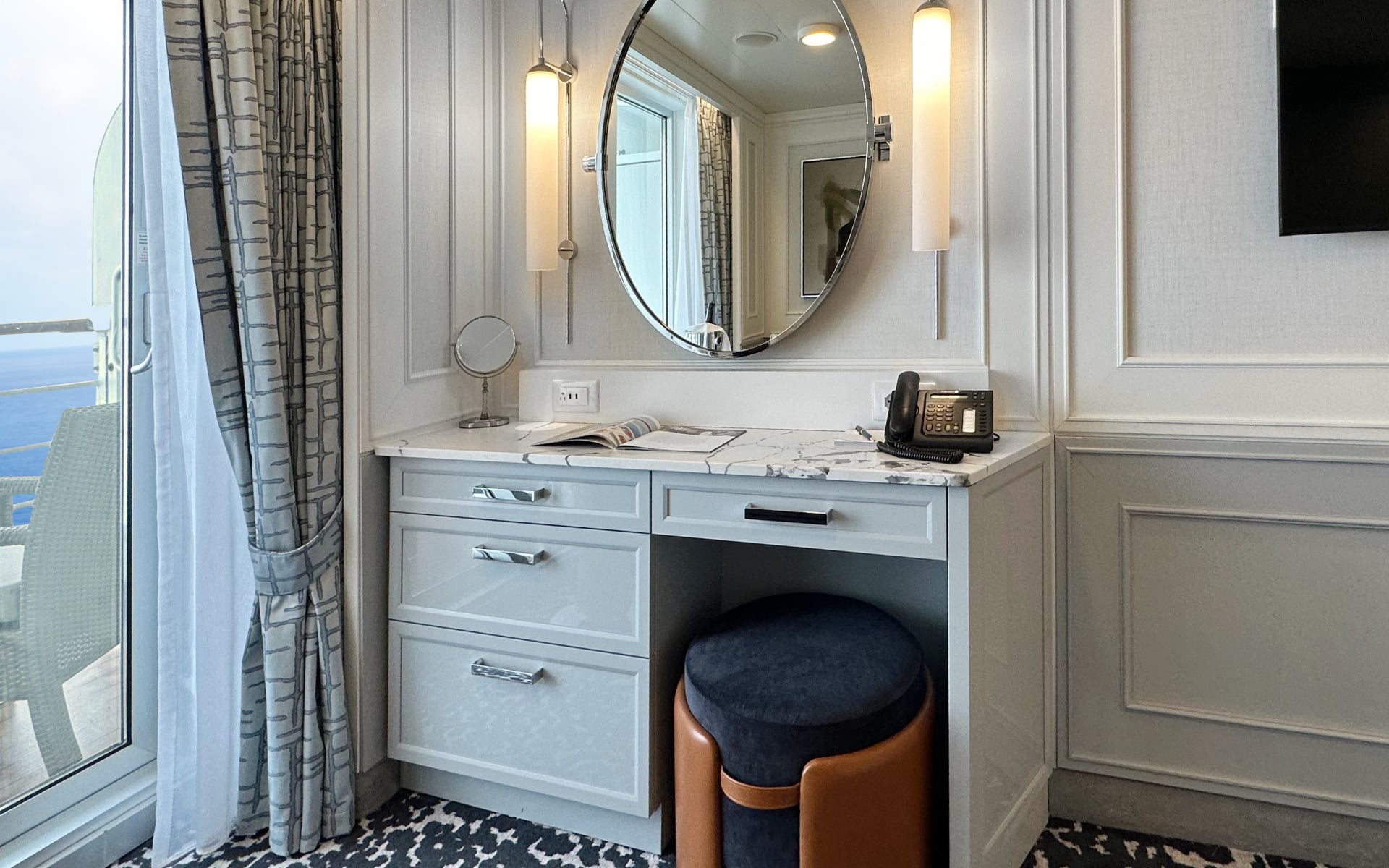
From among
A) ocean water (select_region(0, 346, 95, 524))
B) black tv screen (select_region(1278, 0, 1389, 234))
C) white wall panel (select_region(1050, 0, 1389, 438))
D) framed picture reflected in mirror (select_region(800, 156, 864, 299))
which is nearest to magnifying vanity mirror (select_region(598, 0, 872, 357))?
framed picture reflected in mirror (select_region(800, 156, 864, 299))

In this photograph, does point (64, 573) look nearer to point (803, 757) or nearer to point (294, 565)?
point (294, 565)

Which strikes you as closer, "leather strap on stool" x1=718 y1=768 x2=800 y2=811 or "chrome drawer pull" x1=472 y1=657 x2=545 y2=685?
"leather strap on stool" x1=718 y1=768 x2=800 y2=811

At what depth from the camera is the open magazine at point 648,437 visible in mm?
1884

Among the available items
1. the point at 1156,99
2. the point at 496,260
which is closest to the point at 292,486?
the point at 496,260

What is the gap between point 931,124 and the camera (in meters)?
1.92

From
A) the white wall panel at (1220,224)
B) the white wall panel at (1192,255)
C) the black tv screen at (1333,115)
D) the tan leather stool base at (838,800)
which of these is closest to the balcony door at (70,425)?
the tan leather stool base at (838,800)

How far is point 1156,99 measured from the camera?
73.2 inches

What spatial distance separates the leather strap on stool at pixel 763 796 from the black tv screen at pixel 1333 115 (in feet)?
4.71

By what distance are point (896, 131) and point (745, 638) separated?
1.21 m

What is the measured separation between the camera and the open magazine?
6.18 ft

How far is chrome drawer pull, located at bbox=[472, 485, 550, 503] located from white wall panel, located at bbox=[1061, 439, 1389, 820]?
114 cm

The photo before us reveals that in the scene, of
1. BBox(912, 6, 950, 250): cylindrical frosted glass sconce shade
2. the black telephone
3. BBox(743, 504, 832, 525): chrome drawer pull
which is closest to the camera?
BBox(743, 504, 832, 525): chrome drawer pull

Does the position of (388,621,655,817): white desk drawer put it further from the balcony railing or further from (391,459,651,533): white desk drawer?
the balcony railing

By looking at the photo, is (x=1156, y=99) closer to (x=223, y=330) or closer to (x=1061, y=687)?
(x=1061, y=687)
